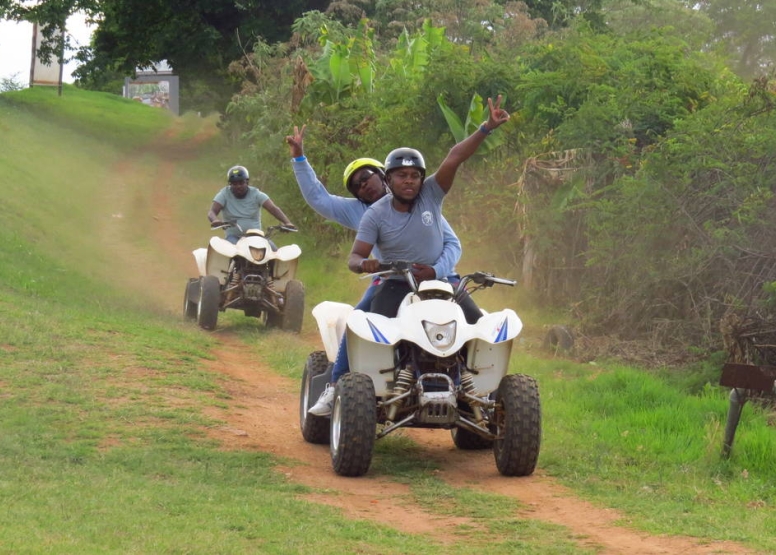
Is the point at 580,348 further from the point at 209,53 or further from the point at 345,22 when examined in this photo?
the point at 209,53

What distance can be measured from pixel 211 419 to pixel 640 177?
5.19m

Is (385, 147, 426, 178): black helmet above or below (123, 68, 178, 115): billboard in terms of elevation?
below

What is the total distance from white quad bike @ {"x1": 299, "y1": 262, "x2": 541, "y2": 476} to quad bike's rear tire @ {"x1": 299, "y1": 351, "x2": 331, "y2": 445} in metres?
0.90

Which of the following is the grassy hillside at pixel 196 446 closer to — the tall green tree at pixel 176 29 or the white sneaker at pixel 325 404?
the white sneaker at pixel 325 404

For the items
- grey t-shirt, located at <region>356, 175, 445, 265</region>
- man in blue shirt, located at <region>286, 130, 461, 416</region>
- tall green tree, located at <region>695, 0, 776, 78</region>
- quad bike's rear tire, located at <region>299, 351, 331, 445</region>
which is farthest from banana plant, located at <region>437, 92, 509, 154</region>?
tall green tree, located at <region>695, 0, 776, 78</region>

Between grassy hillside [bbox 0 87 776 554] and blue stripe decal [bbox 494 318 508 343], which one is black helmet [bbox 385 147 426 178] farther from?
grassy hillside [bbox 0 87 776 554]

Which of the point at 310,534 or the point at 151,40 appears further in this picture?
the point at 151,40

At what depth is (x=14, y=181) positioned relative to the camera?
2698 cm

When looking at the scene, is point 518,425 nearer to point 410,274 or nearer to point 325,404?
point 410,274

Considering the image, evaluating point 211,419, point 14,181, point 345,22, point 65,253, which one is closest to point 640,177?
point 211,419

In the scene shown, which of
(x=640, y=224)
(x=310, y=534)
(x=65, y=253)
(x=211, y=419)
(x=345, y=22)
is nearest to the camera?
(x=310, y=534)

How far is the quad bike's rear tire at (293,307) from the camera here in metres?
14.3

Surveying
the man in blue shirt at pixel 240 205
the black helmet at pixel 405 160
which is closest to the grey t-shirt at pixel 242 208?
the man in blue shirt at pixel 240 205

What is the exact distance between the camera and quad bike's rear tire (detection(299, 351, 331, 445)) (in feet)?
28.0
